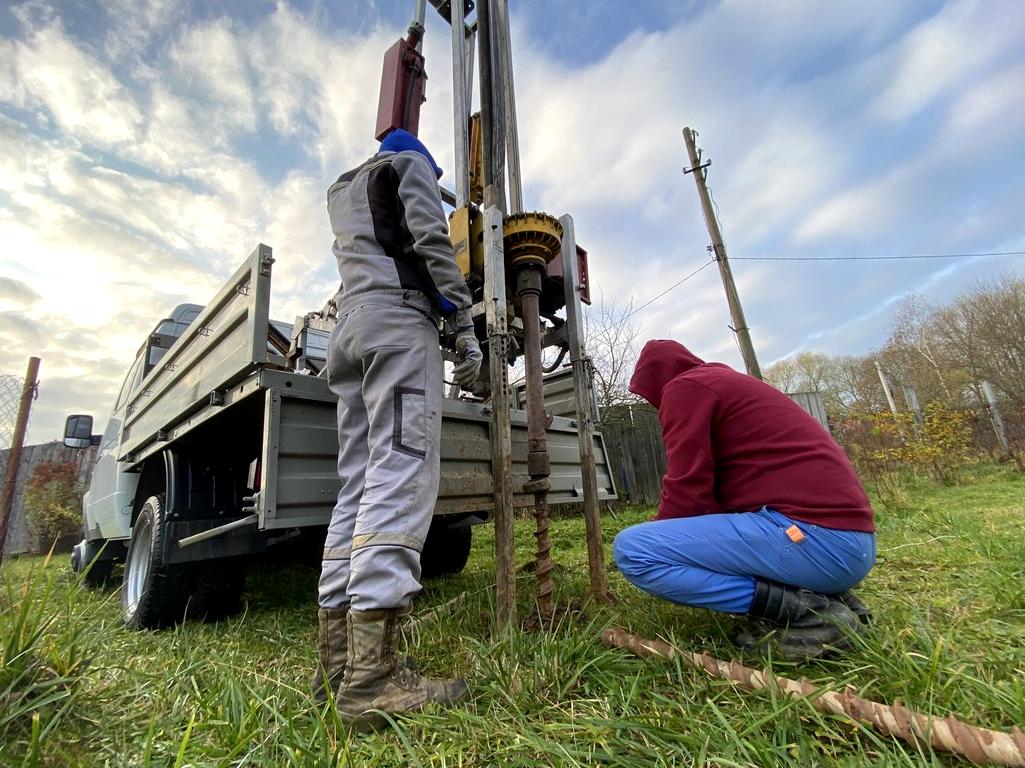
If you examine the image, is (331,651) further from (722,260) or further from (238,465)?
(722,260)

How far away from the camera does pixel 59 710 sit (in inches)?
50.6

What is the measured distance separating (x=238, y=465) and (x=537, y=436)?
69.5 inches

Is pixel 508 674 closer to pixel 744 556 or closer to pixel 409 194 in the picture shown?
pixel 744 556

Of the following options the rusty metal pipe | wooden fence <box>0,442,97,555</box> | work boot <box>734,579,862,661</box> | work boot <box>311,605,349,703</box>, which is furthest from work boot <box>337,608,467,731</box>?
wooden fence <box>0,442,97,555</box>

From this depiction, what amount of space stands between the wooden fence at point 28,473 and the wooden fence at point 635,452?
9196 mm

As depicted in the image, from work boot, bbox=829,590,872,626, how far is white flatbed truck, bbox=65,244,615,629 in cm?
137

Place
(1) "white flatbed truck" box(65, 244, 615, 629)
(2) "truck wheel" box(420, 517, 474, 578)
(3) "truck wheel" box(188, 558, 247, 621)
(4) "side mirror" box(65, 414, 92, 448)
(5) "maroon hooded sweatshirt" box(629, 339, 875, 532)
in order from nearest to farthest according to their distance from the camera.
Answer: (5) "maroon hooded sweatshirt" box(629, 339, 875, 532) → (1) "white flatbed truck" box(65, 244, 615, 629) → (3) "truck wheel" box(188, 558, 247, 621) → (2) "truck wheel" box(420, 517, 474, 578) → (4) "side mirror" box(65, 414, 92, 448)

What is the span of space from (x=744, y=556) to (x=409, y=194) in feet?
5.65

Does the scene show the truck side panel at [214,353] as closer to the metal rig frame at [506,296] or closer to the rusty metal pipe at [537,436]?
the metal rig frame at [506,296]

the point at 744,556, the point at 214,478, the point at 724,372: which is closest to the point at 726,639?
the point at 744,556

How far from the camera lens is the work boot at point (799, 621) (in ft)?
5.08

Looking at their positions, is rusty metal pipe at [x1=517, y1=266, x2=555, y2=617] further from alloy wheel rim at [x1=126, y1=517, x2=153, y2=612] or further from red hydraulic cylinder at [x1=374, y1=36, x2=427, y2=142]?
alloy wheel rim at [x1=126, y1=517, x2=153, y2=612]

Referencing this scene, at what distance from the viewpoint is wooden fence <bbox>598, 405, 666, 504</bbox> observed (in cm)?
799

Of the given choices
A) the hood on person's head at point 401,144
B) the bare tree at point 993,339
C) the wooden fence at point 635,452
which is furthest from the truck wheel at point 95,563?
the bare tree at point 993,339
